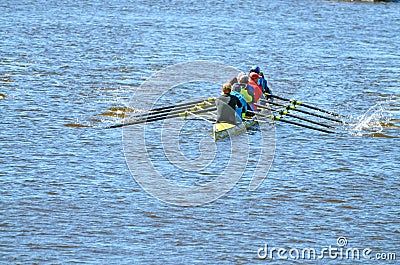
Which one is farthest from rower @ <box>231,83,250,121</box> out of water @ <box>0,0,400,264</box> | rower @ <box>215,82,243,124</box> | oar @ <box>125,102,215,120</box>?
water @ <box>0,0,400,264</box>

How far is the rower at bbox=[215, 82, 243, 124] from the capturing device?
22.6m

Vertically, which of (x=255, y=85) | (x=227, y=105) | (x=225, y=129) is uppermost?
(x=255, y=85)

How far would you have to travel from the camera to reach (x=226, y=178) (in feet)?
63.8

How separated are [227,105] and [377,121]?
18.8 ft

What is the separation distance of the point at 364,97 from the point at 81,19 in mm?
25867

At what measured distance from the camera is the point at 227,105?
22.6 m

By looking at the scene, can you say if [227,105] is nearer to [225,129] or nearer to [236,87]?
[225,129]

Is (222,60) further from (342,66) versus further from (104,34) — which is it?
(104,34)

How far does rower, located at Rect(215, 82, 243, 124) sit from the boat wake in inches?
144

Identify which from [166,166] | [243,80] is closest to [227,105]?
[243,80]

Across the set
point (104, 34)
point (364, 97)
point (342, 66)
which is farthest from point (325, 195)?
point (104, 34)

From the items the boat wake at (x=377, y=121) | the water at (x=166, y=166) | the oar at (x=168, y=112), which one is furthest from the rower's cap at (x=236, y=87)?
the boat wake at (x=377, y=121)

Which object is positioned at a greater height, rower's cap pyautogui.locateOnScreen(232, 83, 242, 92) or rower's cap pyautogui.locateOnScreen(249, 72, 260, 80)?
rower's cap pyautogui.locateOnScreen(249, 72, 260, 80)

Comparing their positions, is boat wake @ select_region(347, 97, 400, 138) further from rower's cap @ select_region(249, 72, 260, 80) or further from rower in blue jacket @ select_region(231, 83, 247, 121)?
rower in blue jacket @ select_region(231, 83, 247, 121)
